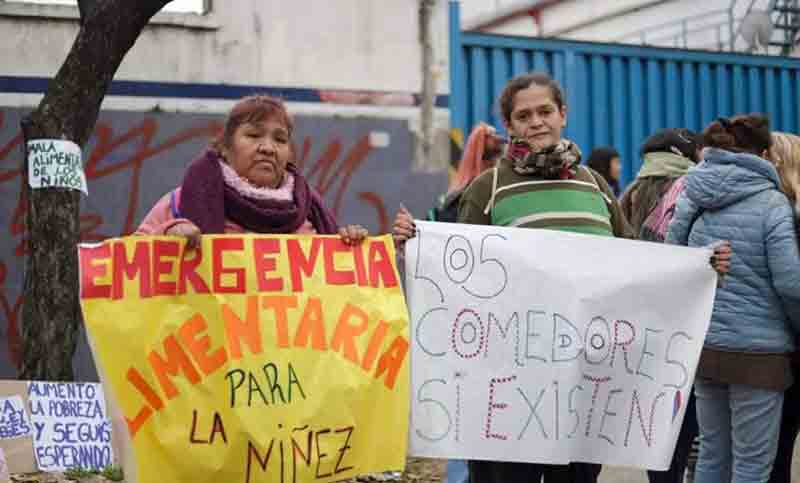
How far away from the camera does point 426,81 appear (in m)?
11.2

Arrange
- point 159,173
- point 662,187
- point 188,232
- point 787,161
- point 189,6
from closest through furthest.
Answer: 1. point 188,232
2. point 787,161
3. point 662,187
4. point 159,173
5. point 189,6

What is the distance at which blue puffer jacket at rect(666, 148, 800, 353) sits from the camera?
5.25 metres

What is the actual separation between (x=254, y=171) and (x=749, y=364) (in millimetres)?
2160

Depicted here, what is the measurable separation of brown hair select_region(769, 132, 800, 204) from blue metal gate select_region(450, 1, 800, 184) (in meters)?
5.88

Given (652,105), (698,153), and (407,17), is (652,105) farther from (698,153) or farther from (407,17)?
(698,153)

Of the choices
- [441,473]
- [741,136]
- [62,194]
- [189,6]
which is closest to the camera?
[741,136]

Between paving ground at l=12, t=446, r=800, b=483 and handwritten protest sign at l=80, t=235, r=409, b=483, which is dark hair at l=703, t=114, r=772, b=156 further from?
paving ground at l=12, t=446, r=800, b=483

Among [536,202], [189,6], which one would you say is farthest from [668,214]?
[189,6]

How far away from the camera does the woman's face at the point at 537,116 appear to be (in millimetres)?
4660

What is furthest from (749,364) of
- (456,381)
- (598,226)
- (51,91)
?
(51,91)

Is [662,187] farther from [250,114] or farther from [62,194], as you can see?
[62,194]

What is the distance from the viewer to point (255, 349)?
4.24m

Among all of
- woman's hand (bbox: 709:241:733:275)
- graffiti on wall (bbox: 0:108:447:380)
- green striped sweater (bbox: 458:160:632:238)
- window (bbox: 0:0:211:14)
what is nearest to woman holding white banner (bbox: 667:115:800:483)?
woman's hand (bbox: 709:241:733:275)

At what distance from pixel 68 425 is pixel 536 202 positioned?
3.60 m
